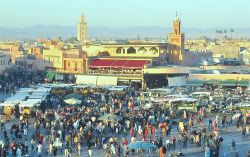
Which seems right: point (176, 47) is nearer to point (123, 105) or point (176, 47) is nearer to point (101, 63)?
point (101, 63)

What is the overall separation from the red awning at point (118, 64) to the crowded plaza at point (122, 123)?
298 inches

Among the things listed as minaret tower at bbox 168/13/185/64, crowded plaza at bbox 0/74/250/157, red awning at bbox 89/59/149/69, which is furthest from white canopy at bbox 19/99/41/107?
minaret tower at bbox 168/13/185/64

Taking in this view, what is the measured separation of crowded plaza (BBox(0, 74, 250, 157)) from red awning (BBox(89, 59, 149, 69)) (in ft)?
24.8

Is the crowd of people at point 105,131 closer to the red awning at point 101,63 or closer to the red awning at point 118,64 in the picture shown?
the red awning at point 118,64

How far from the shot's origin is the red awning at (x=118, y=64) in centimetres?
4856

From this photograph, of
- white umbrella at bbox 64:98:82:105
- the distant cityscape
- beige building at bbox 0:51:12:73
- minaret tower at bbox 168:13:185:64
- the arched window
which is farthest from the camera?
minaret tower at bbox 168:13:185:64

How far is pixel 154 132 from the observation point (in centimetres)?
2538

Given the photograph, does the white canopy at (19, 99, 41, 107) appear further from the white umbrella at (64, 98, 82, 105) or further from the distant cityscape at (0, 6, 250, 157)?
the white umbrella at (64, 98, 82, 105)

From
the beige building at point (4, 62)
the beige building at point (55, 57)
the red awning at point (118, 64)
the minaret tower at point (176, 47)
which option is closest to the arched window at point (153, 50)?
the minaret tower at point (176, 47)

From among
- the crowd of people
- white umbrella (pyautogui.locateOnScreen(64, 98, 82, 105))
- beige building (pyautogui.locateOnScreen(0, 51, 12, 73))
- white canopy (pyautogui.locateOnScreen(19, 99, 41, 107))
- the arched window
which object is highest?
the arched window

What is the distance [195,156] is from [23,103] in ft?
38.9

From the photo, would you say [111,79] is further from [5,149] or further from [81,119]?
[5,149]

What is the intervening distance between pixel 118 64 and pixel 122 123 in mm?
22561

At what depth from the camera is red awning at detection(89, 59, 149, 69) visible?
159 ft
